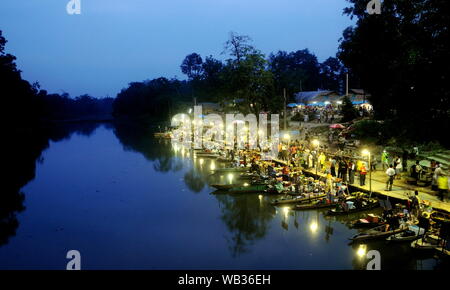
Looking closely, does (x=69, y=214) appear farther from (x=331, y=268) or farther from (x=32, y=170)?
(x=32, y=170)

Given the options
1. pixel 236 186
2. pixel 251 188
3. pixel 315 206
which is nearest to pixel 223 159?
pixel 236 186

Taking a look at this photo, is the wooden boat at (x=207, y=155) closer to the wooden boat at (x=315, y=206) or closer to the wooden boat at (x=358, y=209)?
the wooden boat at (x=315, y=206)

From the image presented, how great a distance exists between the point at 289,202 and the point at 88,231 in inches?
401

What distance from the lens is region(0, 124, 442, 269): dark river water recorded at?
13133mm

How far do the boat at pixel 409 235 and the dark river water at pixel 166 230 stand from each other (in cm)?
27

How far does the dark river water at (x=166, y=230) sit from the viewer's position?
13.1 meters

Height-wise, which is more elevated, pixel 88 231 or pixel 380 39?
pixel 380 39

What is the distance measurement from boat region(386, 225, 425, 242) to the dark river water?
269 mm

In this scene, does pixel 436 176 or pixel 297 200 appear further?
pixel 297 200

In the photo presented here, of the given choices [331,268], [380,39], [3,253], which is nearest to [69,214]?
[3,253]

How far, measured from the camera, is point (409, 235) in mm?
12750

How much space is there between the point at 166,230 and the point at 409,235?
10347 mm

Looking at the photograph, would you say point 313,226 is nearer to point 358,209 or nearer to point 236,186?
point 358,209

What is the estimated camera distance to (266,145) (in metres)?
34.2
